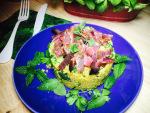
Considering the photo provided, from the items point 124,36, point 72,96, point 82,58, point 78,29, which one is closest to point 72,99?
point 72,96

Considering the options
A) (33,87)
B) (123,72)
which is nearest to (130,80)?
(123,72)

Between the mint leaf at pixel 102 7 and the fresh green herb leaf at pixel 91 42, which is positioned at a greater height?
the mint leaf at pixel 102 7

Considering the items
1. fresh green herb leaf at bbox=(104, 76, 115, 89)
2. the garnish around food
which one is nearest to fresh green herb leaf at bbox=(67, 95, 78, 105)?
the garnish around food

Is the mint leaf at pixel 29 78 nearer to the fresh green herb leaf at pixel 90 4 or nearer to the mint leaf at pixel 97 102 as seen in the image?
the mint leaf at pixel 97 102

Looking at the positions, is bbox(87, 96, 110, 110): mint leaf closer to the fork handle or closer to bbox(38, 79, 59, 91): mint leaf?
bbox(38, 79, 59, 91): mint leaf

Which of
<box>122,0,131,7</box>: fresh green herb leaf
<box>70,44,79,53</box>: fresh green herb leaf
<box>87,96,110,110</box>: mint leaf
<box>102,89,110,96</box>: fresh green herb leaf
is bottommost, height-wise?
<box>87,96,110,110</box>: mint leaf

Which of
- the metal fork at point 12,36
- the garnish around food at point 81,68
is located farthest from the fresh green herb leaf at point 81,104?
the metal fork at point 12,36
